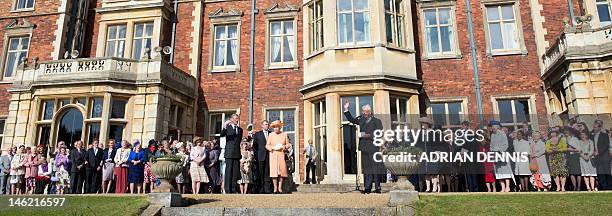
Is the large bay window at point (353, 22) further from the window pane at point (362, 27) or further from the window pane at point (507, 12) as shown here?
the window pane at point (507, 12)

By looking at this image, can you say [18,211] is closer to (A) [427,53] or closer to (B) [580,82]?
(A) [427,53]

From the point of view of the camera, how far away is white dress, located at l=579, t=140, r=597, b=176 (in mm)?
9609

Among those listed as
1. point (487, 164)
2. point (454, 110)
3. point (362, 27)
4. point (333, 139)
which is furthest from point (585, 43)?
point (333, 139)

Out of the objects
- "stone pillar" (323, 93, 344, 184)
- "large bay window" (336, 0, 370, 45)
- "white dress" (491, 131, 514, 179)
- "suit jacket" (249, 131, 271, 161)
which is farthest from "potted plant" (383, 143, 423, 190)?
"large bay window" (336, 0, 370, 45)

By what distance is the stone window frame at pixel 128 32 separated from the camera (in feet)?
57.8

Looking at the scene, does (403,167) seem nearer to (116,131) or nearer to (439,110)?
(439,110)

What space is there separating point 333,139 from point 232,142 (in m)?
4.63

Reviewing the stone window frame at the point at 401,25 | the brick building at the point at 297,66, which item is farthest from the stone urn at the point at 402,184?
the stone window frame at the point at 401,25

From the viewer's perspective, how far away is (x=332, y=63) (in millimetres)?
15008

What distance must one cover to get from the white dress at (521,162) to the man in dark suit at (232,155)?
6270mm

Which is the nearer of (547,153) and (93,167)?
(547,153)

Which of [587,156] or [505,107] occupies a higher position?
[505,107]

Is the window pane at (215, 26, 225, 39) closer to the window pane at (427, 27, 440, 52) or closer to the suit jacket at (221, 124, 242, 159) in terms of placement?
the window pane at (427, 27, 440, 52)

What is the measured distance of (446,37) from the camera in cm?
1673
